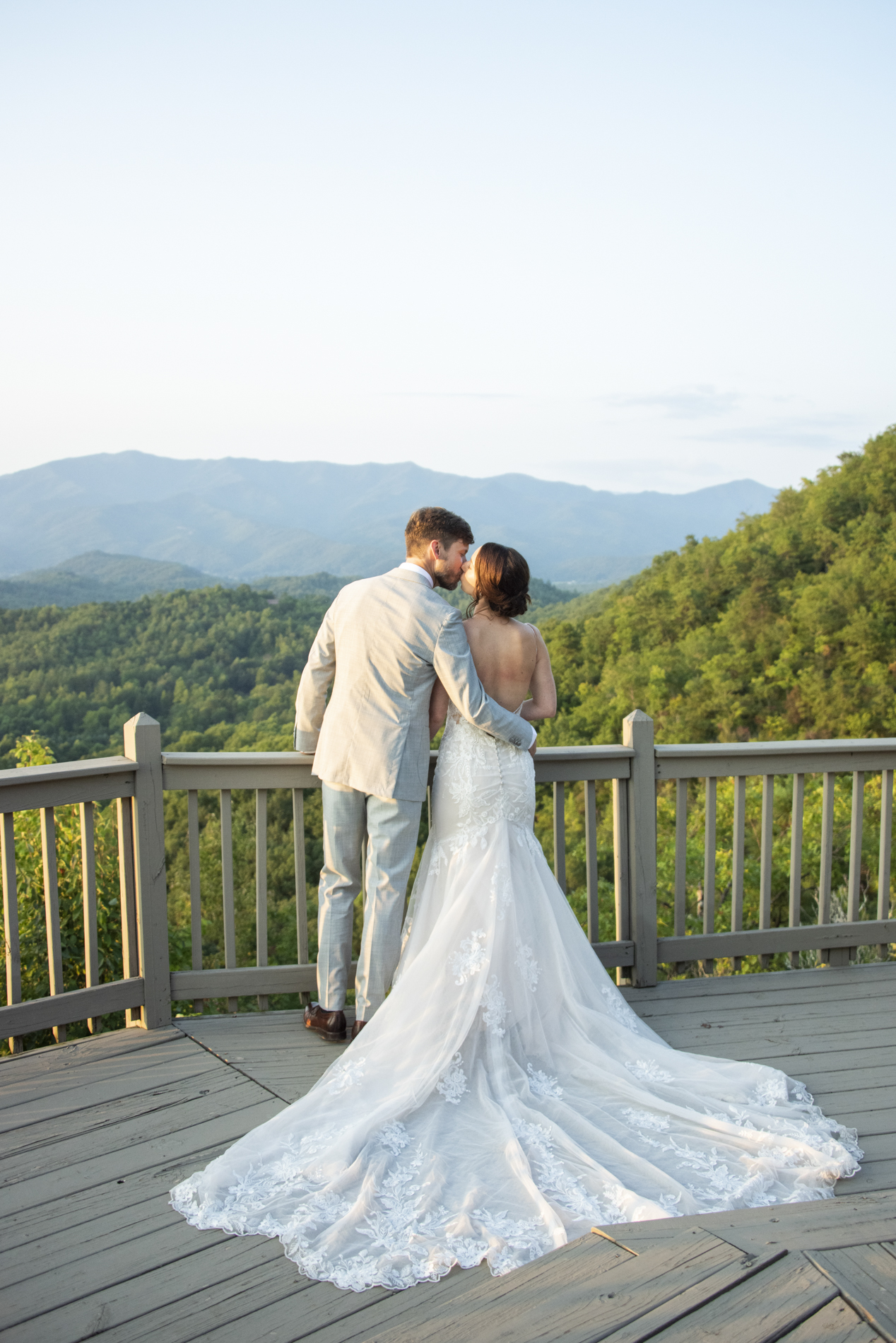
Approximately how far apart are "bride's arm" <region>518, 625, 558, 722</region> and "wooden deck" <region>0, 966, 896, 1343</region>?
48.6 inches

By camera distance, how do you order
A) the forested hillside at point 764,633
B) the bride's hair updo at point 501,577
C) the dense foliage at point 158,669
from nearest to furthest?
the bride's hair updo at point 501,577 → the dense foliage at point 158,669 → the forested hillside at point 764,633

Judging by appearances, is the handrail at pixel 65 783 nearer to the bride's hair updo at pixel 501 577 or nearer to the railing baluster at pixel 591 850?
the bride's hair updo at pixel 501 577

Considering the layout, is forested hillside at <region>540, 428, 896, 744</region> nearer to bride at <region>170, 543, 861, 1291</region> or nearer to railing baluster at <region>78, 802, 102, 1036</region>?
bride at <region>170, 543, 861, 1291</region>

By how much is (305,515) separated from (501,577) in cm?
14603

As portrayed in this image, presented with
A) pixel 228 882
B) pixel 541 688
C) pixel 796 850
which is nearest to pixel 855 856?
pixel 796 850

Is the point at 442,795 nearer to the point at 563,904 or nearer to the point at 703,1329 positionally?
the point at 563,904

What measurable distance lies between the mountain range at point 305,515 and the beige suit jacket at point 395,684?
40.9 m

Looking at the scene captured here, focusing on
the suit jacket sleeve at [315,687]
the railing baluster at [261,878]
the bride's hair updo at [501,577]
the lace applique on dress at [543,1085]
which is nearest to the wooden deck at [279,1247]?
the railing baluster at [261,878]

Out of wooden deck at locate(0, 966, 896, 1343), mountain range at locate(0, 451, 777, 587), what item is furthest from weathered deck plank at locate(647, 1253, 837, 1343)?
mountain range at locate(0, 451, 777, 587)

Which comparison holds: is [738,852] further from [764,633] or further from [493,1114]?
[764,633]

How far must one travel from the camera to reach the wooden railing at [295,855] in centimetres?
300

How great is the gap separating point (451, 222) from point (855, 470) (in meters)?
16.9

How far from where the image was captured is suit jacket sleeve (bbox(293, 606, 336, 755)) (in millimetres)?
3070

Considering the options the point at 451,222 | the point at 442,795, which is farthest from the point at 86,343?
the point at 442,795
